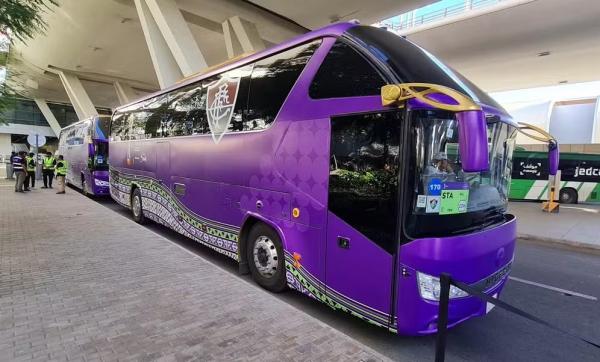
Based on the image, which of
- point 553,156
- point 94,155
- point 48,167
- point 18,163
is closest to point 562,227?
point 553,156

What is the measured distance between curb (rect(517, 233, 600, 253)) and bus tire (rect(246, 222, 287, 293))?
8366 mm

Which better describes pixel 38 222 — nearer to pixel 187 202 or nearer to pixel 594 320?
pixel 187 202

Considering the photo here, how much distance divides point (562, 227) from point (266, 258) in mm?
10755

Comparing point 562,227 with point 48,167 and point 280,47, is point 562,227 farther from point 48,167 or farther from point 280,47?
point 48,167

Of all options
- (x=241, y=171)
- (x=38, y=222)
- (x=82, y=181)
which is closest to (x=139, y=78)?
(x=82, y=181)

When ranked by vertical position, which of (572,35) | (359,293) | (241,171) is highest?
(572,35)

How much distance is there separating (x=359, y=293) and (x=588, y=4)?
1586 centimetres

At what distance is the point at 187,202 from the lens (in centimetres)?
709

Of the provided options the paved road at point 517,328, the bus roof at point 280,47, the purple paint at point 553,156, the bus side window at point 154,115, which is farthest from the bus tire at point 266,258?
the bus side window at point 154,115

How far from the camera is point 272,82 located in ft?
16.6

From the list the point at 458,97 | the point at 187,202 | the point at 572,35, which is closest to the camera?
the point at 458,97

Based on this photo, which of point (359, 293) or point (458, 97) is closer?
point (458, 97)

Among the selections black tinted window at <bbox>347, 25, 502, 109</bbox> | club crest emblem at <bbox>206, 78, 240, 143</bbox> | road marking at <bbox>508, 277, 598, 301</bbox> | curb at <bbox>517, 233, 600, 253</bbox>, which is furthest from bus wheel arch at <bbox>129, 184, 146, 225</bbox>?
curb at <bbox>517, 233, 600, 253</bbox>

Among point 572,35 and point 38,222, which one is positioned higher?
point 572,35
